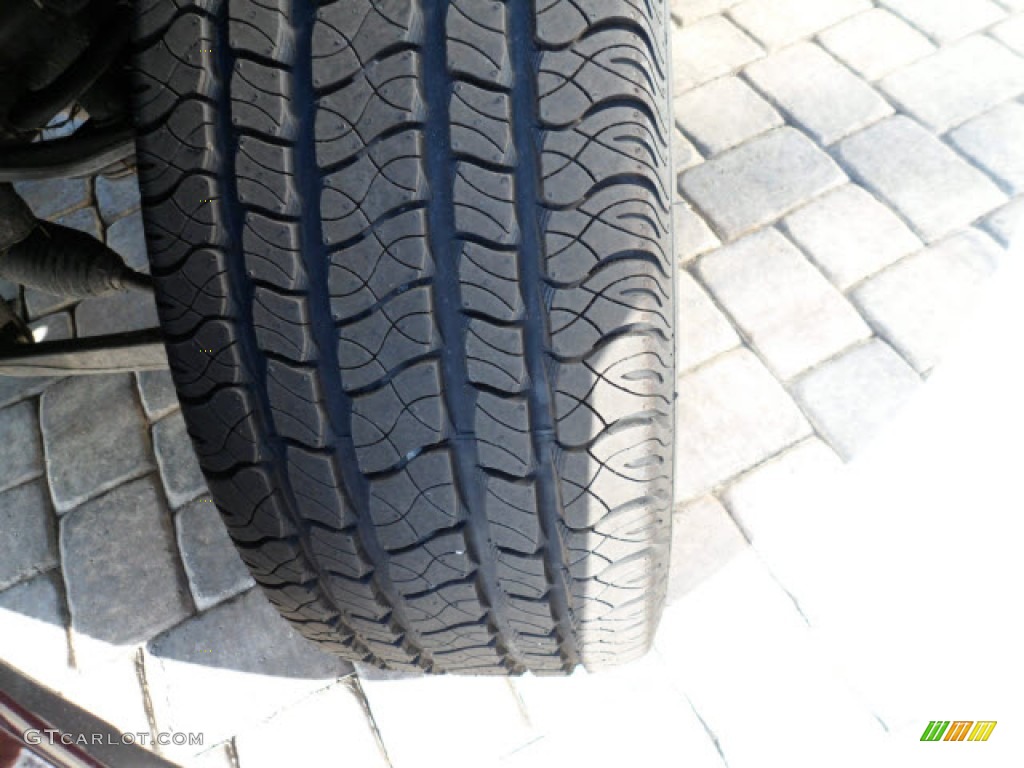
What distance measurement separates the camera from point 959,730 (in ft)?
4.66

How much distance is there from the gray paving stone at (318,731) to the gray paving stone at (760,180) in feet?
4.72

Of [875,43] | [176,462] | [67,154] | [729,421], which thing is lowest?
[176,462]

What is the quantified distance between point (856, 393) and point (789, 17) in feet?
4.79

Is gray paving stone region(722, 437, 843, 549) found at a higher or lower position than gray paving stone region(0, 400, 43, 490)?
higher

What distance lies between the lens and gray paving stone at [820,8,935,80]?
247 cm

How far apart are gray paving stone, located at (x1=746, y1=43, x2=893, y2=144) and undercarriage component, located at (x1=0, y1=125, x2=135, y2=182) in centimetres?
179

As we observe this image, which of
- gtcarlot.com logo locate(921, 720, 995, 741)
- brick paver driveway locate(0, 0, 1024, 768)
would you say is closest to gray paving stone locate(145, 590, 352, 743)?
brick paver driveway locate(0, 0, 1024, 768)

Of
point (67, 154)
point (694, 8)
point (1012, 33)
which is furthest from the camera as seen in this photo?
point (694, 8)

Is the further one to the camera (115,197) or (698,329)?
(115,197)

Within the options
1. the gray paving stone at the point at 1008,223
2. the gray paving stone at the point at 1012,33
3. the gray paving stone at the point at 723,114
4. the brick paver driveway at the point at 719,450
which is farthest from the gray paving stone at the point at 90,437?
the gray paving stone at the point at 1012,33

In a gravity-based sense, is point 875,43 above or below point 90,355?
above

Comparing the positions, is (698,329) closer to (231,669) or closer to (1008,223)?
(1008,223)

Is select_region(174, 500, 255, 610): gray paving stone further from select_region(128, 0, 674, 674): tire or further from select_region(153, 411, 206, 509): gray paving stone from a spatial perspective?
select_region(128, 0, 674, 674): tire

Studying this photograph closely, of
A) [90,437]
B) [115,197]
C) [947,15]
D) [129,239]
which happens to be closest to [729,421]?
[90,437]
